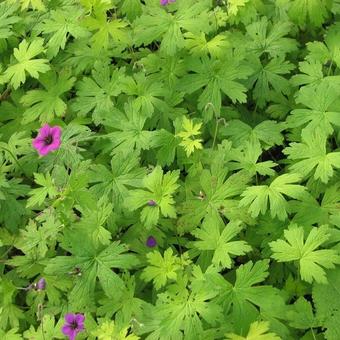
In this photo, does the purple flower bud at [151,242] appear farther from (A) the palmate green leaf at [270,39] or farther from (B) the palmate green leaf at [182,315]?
(A) the palmate green leaf at [270,39]

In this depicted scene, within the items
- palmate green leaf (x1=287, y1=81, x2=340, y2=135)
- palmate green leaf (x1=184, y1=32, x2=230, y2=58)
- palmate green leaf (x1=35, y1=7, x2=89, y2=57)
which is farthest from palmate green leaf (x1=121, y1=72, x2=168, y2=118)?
palmate green leaf (x1=287, y1=81, x2=340, y2=135)

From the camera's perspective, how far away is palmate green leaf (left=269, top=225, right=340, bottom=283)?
1.97 m

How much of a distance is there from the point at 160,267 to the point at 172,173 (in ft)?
1.25

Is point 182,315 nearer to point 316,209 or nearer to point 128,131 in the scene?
point 316,209

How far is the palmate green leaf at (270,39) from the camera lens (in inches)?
109

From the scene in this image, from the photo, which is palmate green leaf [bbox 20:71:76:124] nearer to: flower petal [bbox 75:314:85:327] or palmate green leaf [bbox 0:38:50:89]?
palmate green leaf [bbox 0:38:50:89]

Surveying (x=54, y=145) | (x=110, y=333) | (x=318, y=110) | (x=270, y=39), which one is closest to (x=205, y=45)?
(x=270, y=39)

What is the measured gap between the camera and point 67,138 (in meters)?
2.66

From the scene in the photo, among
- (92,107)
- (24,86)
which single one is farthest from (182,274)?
(24,86)

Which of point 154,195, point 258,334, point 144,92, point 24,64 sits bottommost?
point 258,334

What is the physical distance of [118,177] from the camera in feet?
7.98

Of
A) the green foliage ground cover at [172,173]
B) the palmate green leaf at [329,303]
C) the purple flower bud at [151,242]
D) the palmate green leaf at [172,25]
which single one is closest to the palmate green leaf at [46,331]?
the green foliage ground cover at [172,173]

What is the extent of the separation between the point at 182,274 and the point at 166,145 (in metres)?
0.63

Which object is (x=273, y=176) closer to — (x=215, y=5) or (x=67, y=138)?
(x=67, y=138)
